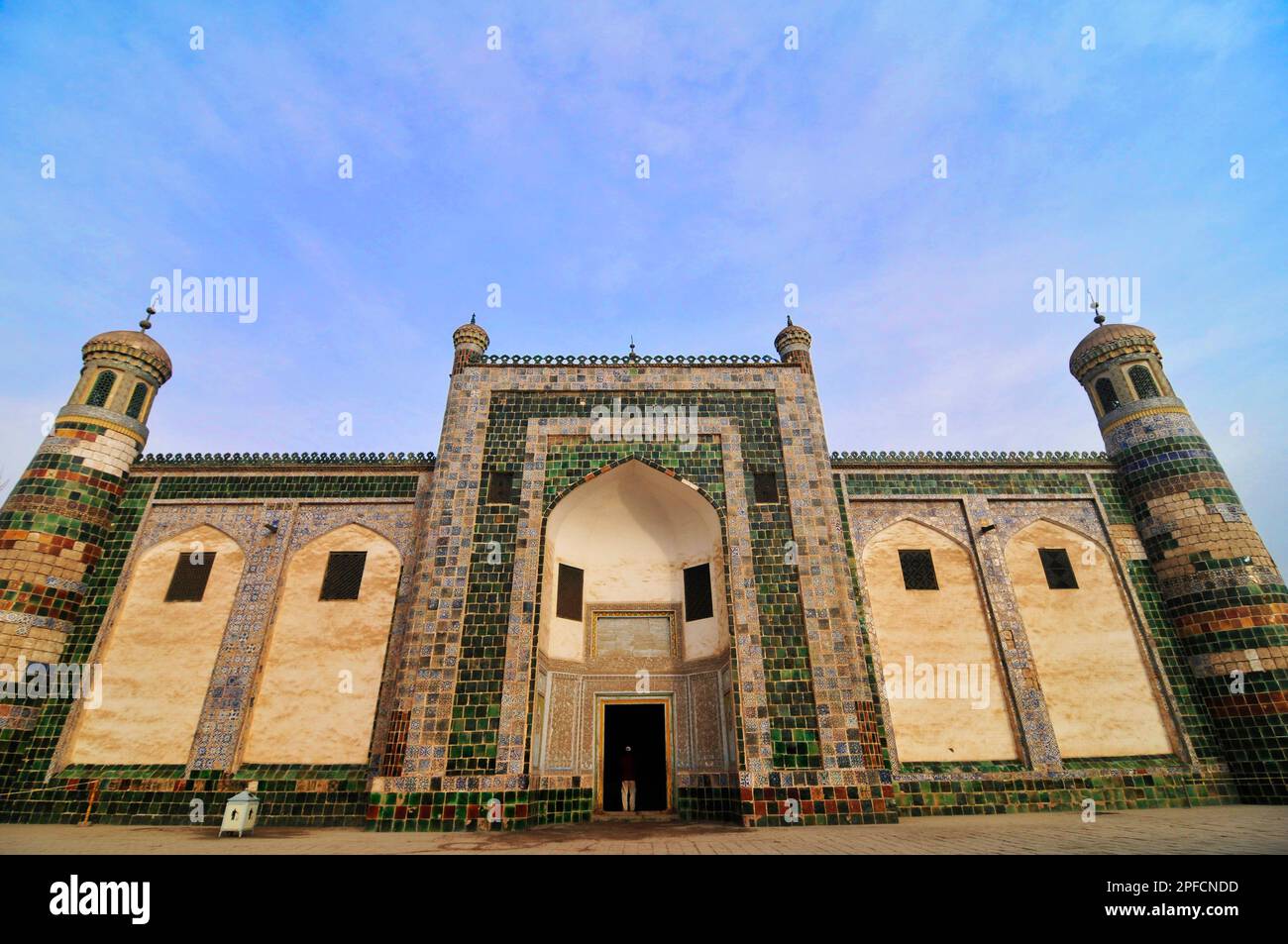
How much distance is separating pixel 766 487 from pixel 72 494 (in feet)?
48.5

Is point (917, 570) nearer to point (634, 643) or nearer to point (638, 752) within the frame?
point (634, 643)

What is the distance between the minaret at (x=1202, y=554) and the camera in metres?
11.4

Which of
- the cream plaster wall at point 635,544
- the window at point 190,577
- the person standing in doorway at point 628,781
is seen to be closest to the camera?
the person standing in doorway at point 628,781

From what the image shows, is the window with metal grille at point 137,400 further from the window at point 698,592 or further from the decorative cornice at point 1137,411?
the decorative cornice at point 1137,411

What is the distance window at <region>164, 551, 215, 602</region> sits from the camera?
1253cm

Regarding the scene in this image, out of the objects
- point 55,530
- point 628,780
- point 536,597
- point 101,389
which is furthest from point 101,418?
point 628,780

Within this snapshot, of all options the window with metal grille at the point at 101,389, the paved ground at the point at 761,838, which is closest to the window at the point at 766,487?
the paved ground at the point at 761,838

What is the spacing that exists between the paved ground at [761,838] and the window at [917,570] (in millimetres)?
4453

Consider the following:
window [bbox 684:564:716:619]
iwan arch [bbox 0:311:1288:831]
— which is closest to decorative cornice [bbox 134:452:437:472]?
iwan arch [bbox 0:311:1288:831]

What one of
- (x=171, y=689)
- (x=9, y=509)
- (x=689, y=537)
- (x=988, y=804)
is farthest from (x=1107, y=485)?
(x=9, y=509)

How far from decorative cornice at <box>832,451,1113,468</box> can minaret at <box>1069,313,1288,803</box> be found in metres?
0.86

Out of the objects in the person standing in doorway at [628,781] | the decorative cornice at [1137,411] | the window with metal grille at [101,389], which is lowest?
the person standing in doorway at [628,781]
